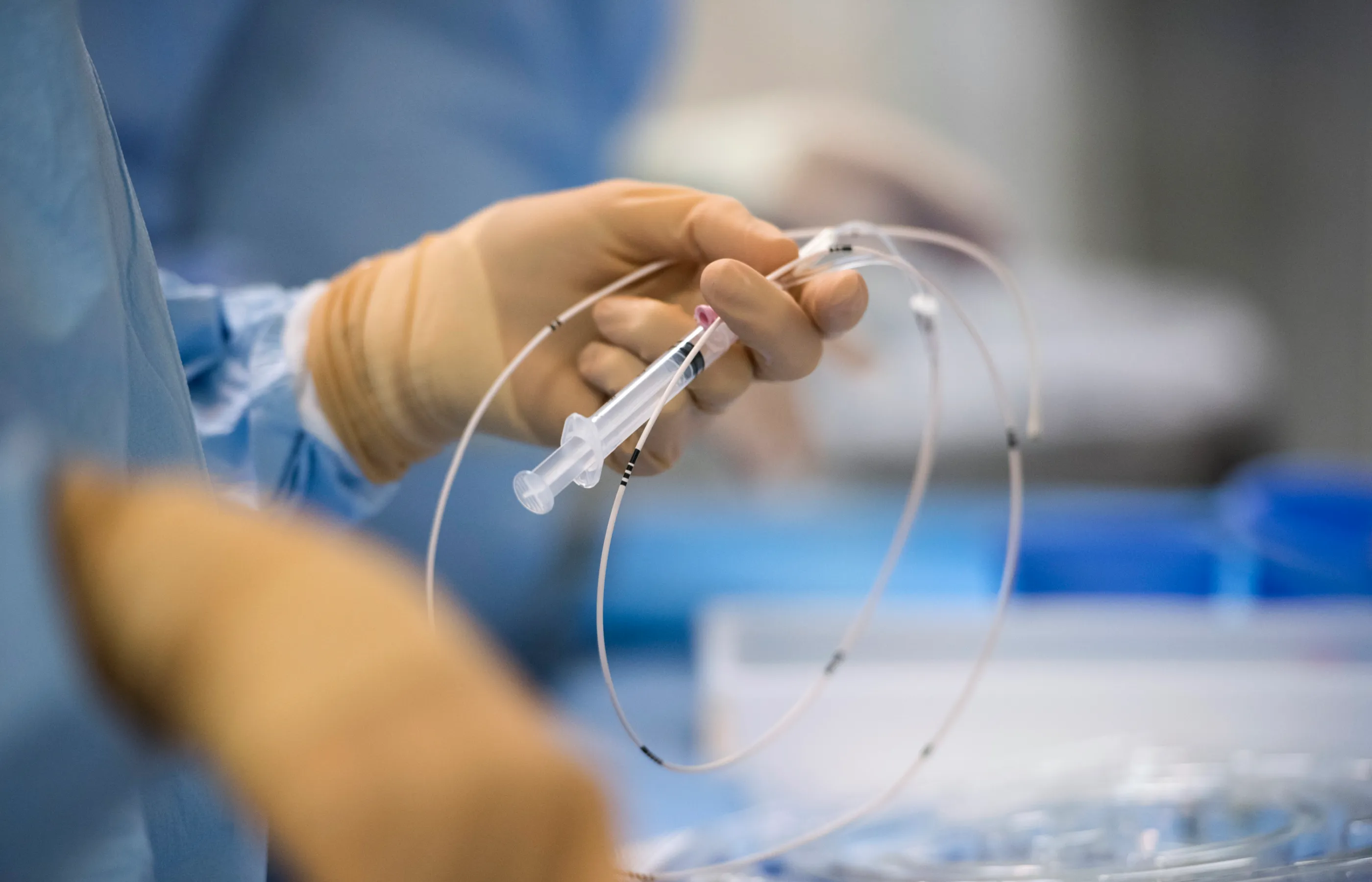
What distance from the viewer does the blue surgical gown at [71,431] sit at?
245mm

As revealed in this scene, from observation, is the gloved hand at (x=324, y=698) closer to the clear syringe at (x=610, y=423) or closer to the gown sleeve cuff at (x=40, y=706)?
the gown sleeve cuff at (x=40, y=706)

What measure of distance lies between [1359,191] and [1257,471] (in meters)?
1.03

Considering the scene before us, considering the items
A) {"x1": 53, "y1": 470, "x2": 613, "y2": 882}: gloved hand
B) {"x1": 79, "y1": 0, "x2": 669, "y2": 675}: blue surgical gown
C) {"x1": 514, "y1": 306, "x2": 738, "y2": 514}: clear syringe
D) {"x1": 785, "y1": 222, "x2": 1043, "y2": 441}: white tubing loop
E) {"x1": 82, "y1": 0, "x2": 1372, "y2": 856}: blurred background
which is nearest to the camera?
{"x1": 53, "y1": 470, "x2": 613, "y2": 882}: gloved hand

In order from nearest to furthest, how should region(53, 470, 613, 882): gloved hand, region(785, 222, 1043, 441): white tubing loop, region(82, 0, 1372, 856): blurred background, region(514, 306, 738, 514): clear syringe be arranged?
region(53, 470, 613, 882): gloved hand, region(514, 306, 738, 514): clear syringe, region(785, 222, 1043, 441): white tubing loop, region(82, 0, 1372, 856): blurred background

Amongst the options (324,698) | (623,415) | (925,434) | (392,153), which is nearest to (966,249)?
(925,434)

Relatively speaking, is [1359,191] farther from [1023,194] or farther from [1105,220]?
[1023,194]

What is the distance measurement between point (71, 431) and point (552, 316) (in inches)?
10.2

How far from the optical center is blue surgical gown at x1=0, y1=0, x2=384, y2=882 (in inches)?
9.6

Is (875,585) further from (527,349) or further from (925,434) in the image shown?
(527,349)

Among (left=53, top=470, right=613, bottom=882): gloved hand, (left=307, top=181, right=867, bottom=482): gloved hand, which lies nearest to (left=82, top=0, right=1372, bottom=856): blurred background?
(left=53, top=470, right=613, bottom=882): gloved hand

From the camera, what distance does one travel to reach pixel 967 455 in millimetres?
2189

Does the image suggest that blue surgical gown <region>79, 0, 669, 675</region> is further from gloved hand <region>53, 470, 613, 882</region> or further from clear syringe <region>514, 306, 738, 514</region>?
gloved hand <region>53, 470, 613, 882</region>

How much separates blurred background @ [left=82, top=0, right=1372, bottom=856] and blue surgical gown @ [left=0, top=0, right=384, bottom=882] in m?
0.16

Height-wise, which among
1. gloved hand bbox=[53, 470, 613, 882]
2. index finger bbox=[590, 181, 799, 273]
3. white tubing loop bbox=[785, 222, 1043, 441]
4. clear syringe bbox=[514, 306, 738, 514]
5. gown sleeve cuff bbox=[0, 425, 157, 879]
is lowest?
gown sleeve cuff bbox=[0, 425, 157, 879]
